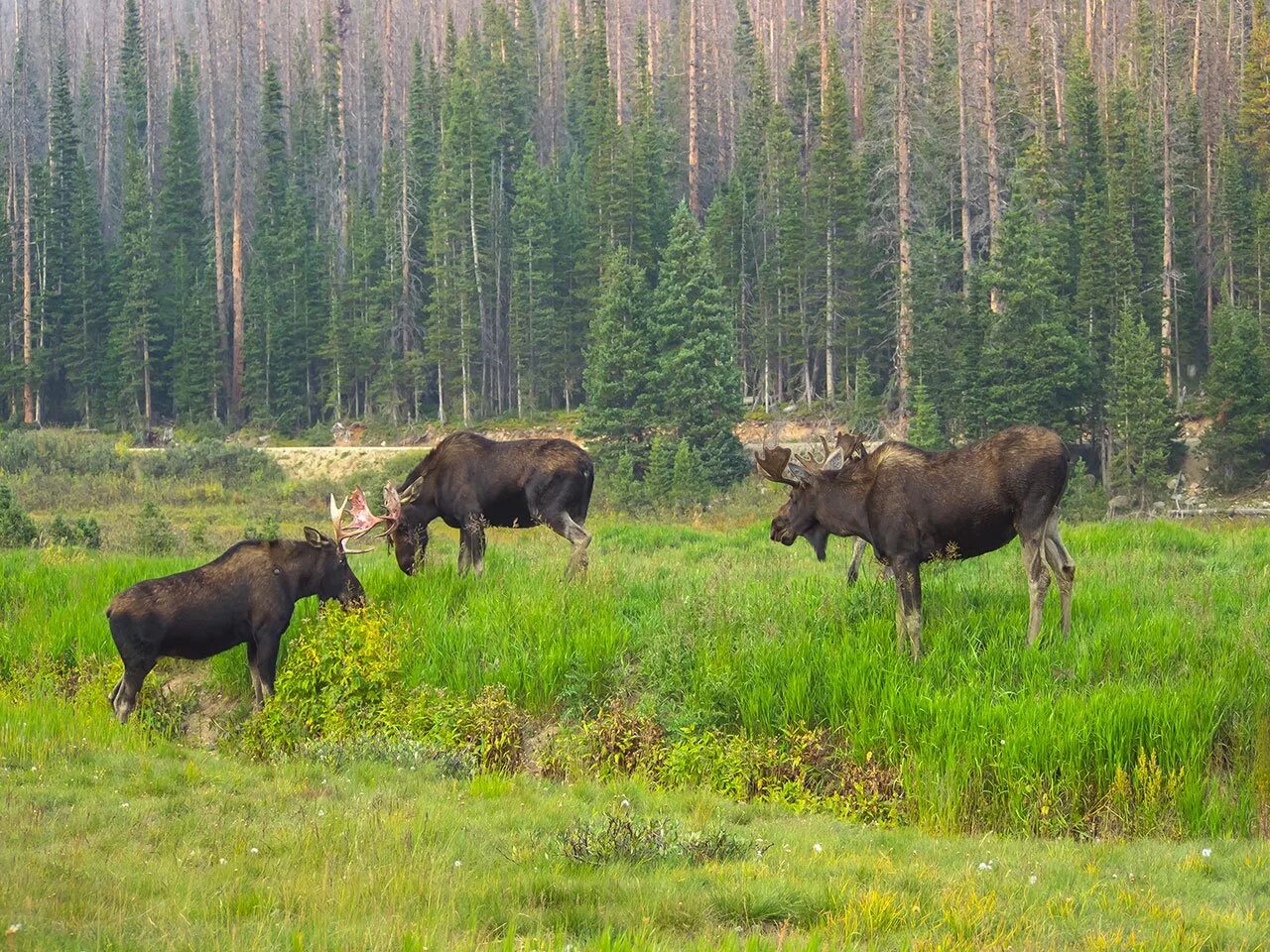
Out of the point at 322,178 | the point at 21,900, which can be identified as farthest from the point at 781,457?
the point at 322,178

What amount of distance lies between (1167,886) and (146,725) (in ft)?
29.2

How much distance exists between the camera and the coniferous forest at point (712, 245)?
46.1 m

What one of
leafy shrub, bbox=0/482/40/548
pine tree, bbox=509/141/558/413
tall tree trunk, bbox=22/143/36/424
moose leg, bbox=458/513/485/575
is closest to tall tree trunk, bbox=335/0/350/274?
pine tree, bbox=509/141/558/413

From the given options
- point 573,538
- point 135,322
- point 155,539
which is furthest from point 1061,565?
point 135,322

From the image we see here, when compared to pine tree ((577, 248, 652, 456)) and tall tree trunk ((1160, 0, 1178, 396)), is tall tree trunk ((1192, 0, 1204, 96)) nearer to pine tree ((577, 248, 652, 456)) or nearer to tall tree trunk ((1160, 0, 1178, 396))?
tall tree trunk ((1160, 0, 1178, 396))

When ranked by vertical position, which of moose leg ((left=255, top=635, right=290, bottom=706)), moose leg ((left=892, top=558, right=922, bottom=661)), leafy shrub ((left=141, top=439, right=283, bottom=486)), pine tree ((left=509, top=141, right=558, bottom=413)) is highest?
pine tree ((left=509, top=141, right=558, bottom=413))

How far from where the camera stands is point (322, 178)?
8619 cm

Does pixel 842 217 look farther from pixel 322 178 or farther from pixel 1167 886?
pixel 1167 886

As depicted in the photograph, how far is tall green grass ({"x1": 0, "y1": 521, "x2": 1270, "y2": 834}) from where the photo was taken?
9.91 m

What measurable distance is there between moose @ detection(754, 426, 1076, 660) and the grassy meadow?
1.69 feet

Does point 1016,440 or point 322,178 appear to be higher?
point 322,178

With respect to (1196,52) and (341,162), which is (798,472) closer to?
(1196,52)

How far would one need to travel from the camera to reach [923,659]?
11.6 metres

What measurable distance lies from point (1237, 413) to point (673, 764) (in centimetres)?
3732
